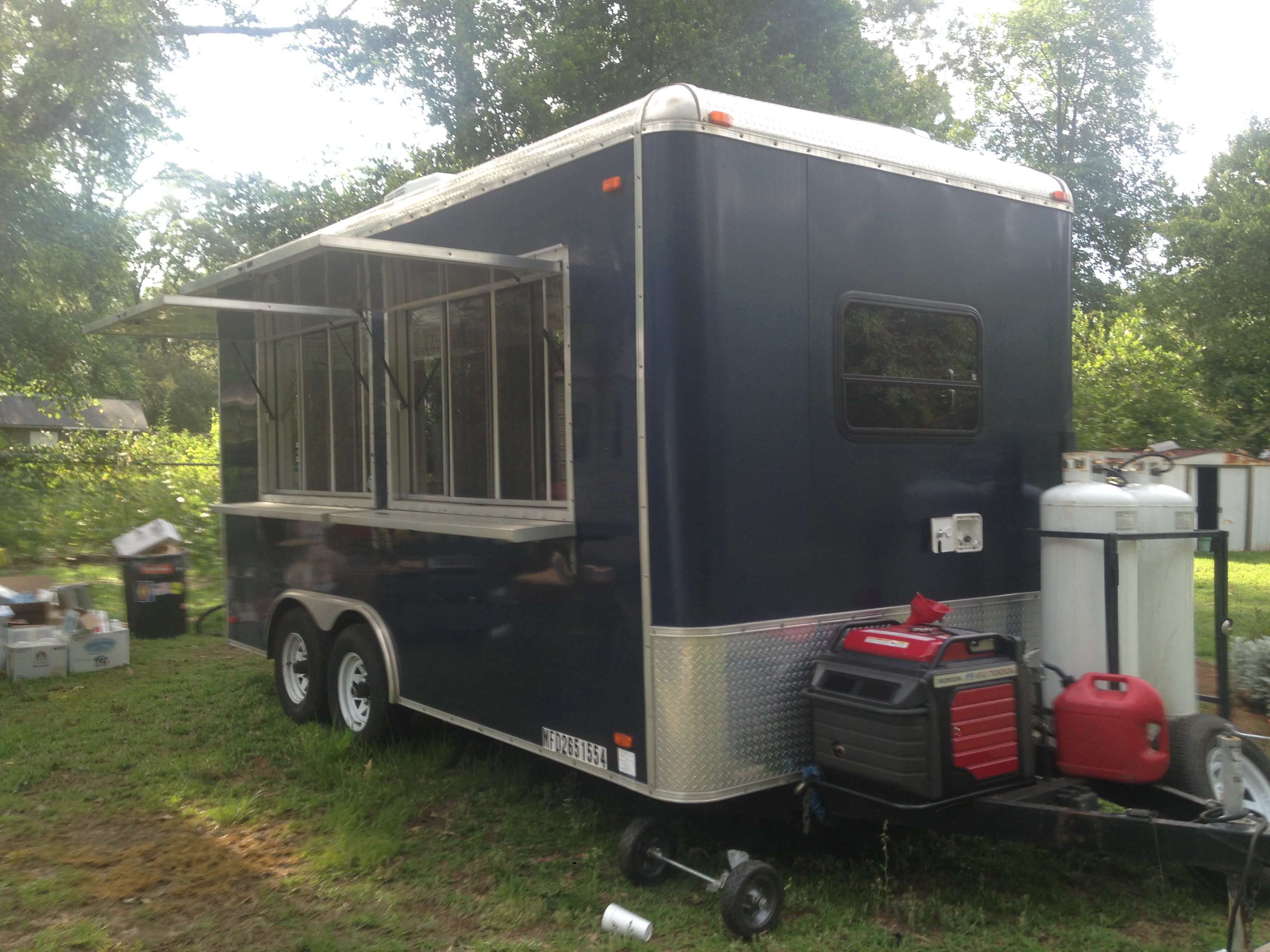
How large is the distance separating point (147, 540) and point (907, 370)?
7.76 meters

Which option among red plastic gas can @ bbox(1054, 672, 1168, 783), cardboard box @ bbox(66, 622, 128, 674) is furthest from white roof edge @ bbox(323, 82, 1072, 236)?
cardboard box @ bbox(66, 622, 128, 674)

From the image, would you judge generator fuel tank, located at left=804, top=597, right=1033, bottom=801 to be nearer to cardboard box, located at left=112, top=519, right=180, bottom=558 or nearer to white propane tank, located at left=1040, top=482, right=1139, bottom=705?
white propane tank, located at left=1040, top=482, right=1139, bottom=705

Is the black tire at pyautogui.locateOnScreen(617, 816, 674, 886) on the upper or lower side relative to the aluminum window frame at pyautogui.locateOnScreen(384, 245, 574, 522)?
lower

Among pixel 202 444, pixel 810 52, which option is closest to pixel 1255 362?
pixel 810 52

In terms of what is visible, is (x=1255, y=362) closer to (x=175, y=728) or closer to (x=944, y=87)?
(x=944, y=87)

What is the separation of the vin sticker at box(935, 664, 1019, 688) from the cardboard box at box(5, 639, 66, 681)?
7020 millimetres

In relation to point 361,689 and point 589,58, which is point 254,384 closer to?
point 361,689

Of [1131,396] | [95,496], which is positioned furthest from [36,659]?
[1131,396]

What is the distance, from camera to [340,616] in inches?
240

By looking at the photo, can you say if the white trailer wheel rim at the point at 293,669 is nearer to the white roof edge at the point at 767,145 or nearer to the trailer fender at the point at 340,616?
the trailer fender at the point at 340,616

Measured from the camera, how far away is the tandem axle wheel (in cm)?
368

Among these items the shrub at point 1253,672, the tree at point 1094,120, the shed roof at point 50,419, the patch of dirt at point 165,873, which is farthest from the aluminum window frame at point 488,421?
the shed roof at point 50,419

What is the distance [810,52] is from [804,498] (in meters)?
13.2

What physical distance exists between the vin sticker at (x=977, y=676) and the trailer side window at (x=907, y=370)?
3.32ft
